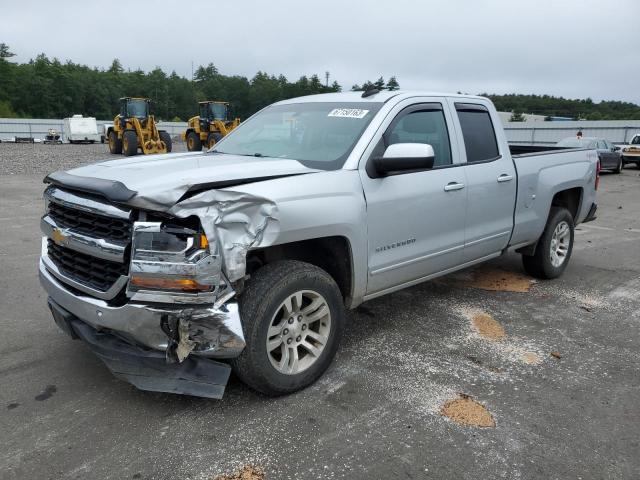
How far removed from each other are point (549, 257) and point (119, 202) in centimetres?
478

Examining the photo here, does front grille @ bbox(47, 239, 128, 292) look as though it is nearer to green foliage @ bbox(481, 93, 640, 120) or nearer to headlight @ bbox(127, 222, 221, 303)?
headlight @ bbox(127, 222, 221, 303)

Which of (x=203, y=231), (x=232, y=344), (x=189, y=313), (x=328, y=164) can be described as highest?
(x=328, y=164)

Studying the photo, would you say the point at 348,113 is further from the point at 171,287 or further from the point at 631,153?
the point at 631,153

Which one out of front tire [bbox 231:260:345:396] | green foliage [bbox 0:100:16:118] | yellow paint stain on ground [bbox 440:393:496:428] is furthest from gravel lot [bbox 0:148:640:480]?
green foliage [bbox 0:100:16:118]

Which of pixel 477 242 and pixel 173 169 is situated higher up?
pixel 173 169

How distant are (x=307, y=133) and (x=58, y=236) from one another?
Answer: 76.2 inches

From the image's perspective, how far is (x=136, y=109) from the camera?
24547 mm

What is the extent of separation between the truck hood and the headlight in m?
0.16

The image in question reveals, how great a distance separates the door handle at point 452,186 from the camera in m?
4.22

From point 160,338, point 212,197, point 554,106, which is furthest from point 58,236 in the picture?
point 554,106

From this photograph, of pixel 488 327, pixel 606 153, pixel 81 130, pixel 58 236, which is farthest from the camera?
pixel 81 130

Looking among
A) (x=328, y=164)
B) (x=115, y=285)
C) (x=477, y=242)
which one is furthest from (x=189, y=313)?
(x=477, y=242)

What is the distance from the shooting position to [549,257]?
19.3ft

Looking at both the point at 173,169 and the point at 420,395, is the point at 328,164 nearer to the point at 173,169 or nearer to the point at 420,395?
the point at 173,169
